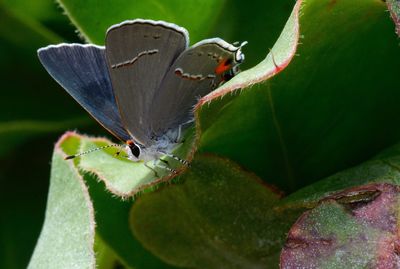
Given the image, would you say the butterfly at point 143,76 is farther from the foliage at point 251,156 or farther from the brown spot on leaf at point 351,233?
the brown spot on leaf at point 351,233

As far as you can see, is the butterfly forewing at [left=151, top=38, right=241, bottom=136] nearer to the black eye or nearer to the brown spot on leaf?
the black eye

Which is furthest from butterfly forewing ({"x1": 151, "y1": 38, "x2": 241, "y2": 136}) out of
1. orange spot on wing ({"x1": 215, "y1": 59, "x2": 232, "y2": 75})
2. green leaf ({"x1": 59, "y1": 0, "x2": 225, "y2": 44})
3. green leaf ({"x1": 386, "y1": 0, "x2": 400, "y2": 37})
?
green leaf ({"x1": 386, "y1": 0, "x2": 400, "y2": 37})

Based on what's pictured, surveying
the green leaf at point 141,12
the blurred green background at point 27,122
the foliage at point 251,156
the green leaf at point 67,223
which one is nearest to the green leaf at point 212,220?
the foliage at point 251,156

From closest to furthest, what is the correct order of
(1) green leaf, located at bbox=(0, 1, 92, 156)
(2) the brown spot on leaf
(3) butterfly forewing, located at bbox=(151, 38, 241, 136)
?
(2) the brown spot on leaf, (3) butterfly forewing, located at bbox=(151, 38, 241, 136), (1) green leaf, located at bbox=(0, 1, 92, 156)

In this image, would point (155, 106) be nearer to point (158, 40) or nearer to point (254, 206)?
point (158, 40)

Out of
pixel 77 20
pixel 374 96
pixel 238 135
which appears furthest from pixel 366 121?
pixel 77 20

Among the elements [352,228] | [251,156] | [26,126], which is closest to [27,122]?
[26,126]
